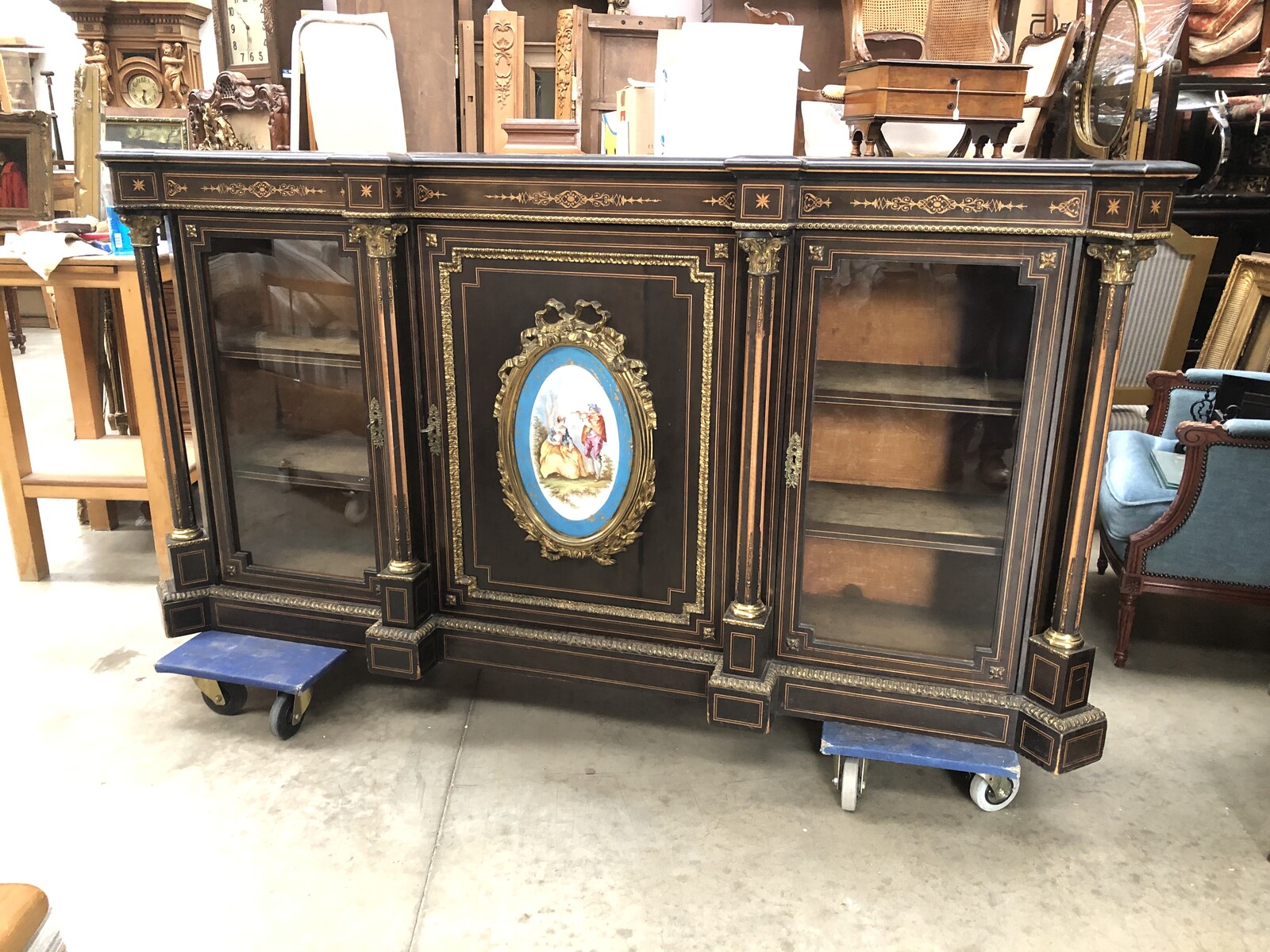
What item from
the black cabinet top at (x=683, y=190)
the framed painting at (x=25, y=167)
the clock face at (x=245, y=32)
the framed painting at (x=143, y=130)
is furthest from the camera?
the framed painting at (x=25, y=167)

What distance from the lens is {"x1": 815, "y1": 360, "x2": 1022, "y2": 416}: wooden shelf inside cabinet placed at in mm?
2178

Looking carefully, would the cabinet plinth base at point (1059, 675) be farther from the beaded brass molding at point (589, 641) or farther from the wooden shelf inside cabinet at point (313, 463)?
the wooden shelf inside cabinet at point (313, 463)

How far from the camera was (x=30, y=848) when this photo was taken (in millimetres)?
2184

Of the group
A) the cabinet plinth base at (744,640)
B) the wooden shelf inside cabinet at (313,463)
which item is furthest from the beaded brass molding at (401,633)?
the cabinet plinth base at (744,640)

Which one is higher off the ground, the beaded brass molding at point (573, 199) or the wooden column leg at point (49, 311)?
the beaded brass molding at point (573, 199)

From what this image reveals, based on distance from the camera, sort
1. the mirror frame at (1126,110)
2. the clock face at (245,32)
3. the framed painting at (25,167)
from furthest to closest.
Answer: the framed painting at (25,167), the clock face at (245,32), the mirror frame at (1126,110)

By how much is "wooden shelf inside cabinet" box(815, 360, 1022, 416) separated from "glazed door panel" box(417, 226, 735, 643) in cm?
24

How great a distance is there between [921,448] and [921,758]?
75 cm

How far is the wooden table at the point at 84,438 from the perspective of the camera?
10.7 ft

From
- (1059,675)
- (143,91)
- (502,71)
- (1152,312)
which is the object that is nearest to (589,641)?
(1059,675)

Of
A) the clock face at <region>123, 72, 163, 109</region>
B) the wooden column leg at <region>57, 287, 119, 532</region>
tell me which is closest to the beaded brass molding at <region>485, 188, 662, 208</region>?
the wooden column leg at <region>57, 287, 119, 532</region>

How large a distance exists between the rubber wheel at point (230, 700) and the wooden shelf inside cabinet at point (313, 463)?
607 mm

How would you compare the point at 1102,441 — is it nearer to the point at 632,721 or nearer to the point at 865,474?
the point at 865,474

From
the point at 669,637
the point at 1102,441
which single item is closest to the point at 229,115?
the point at 669,637
